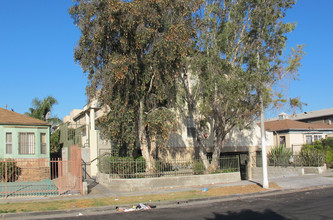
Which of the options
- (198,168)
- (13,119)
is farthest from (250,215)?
(13,119)

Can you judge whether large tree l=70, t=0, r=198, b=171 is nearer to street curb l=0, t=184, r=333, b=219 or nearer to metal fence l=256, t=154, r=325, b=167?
street curb l=0, t=184, r=333, b=219

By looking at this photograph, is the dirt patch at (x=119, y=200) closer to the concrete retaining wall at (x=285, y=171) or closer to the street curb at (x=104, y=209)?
the street curb at (x=104, y=209)

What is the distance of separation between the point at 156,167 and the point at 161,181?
3.13 ft

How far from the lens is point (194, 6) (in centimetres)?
1634

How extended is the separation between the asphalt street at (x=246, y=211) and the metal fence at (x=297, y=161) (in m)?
9.50

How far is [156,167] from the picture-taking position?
16812 millimetres

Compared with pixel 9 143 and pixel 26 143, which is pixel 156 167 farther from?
pixel 9 143

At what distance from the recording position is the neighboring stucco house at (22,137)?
19328 mm

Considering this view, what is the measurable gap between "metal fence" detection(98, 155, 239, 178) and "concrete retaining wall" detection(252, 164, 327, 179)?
3.24 meters

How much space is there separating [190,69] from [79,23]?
20.9ft

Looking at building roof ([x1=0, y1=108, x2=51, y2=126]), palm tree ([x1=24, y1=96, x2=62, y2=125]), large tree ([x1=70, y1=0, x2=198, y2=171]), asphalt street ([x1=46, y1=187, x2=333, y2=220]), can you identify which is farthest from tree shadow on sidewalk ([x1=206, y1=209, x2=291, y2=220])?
palm tree ([x1=24, y1=96, x2=62, y2=125])

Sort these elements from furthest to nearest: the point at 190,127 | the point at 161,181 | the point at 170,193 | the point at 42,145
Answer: the point at 190,127, the point at 42,145, the point at 161,181, the point at 170,193

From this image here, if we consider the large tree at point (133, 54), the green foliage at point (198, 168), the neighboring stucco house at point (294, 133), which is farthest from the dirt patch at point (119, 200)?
the neighboring stucco house at point (294, 133)

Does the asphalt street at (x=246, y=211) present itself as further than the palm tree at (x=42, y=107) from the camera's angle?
No
